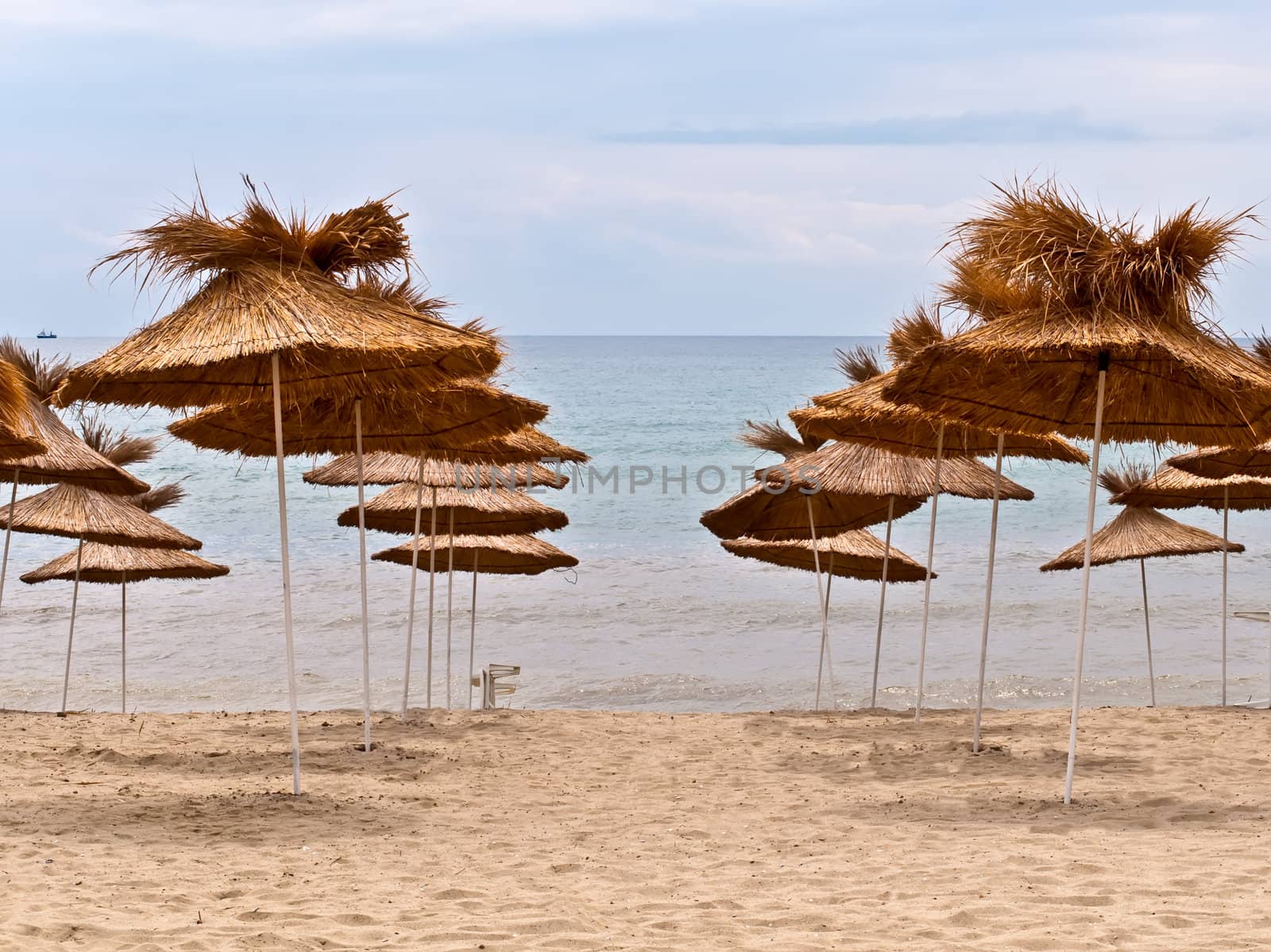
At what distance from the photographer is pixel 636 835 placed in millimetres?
5848

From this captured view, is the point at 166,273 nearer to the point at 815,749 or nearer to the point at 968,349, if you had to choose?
the point at 968,349

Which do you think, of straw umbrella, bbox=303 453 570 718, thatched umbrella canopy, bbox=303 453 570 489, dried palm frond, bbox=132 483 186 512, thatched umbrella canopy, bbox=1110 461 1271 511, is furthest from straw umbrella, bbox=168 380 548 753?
thatched umbrella canopy, bbox=1110 461 1271 511

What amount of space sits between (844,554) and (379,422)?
185 inches

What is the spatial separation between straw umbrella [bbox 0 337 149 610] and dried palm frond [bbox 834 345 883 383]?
17.3 feet

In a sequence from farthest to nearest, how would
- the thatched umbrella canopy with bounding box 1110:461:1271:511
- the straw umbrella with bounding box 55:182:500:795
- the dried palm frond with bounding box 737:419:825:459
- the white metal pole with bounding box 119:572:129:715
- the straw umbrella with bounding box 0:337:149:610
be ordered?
the white metal pole with bounding box 119:572:129:715 → the thatched umbrella canopy with bounding box 1110:461:1271:511 → the dried palm frond with bounding box 737:419:825:459 → the straw umbrella with bounding box 0:337:149:610 → the straw umbrella with bounding box 55:182:500:795

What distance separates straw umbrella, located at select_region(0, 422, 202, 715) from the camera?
1026 centimetres

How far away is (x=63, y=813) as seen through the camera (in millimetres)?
5977

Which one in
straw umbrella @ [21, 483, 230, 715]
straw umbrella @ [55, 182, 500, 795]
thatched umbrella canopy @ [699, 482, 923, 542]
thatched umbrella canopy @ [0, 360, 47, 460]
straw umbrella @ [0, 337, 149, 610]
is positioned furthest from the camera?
straw umbrella @ [21, 483, 230, 715]

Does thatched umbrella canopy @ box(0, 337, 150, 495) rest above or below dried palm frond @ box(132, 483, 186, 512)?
above

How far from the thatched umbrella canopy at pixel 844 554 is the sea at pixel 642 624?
129cm

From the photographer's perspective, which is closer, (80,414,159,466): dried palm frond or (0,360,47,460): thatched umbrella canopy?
(0,360,47,460): thatched umbrella canopy

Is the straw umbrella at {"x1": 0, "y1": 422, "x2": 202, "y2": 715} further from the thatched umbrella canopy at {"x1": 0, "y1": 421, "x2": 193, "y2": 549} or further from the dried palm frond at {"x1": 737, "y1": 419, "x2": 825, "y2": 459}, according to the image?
the dried palm frond at {"x1": 737, "y1": 419, "x2": 825, "y2": 459}

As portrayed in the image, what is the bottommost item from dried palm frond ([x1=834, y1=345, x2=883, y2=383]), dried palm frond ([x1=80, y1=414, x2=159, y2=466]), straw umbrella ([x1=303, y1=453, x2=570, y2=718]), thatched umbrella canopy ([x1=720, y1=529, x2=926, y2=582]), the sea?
the sea

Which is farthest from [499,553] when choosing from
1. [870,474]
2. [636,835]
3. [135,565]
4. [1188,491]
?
[636,835]
